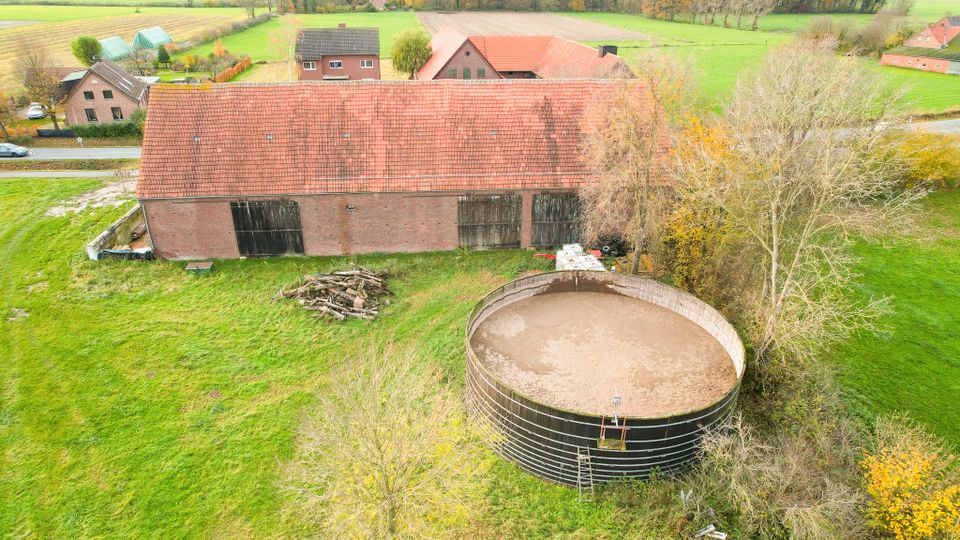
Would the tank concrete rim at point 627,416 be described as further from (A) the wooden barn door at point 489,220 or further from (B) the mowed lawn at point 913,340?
(A) the wooden barn door at point 489,220

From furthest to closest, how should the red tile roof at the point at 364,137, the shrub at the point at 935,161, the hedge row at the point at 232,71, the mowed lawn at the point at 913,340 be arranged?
the hedge row at the point at 232,71, the shrub at the point at 935,161, the red tile roof at the point at 364,137, the mowed lawn at the point at 913,340

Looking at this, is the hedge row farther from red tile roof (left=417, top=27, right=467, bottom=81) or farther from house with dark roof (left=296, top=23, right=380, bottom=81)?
red tile roof (left=417, top=27, right=467, bottom=81)

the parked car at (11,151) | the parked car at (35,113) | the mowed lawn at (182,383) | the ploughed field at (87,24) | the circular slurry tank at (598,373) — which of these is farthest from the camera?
the ploughed field at (87,24)

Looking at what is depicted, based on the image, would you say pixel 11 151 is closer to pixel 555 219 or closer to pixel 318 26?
pixel 555 219

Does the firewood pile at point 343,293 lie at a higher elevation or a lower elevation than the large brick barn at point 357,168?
lower

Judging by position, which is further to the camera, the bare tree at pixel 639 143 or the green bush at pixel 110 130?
the green bush at pixel 110 130

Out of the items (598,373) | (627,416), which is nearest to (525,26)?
(598,373)

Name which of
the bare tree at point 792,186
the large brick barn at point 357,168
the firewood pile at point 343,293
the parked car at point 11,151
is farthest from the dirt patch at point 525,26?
the firewood pile at point 343,293
